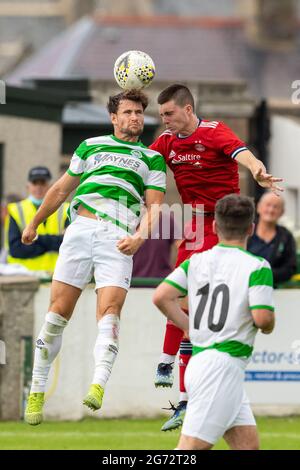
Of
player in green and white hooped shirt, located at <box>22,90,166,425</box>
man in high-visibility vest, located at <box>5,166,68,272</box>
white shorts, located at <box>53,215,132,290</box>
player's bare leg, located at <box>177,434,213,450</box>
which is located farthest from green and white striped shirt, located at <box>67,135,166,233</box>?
man in high-visibility vest, located at <box>5,166,68,272</box>

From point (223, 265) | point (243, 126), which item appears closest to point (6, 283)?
point (223, 265)

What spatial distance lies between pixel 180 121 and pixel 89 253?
123 cm

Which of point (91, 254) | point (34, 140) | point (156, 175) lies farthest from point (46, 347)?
point (34, 140)

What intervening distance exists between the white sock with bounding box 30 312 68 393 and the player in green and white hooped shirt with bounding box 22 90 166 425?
0.04ft

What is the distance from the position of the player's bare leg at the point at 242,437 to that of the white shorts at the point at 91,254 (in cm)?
210

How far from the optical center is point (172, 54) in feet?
210

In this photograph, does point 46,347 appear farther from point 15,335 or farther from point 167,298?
point 15,335

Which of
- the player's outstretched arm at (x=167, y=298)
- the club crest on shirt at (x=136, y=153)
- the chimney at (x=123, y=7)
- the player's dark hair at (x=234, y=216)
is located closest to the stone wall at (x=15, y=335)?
the club crest on shirt at (x=136, y=153)

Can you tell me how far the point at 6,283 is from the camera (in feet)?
52.0

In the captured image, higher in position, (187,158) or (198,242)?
(187,158)

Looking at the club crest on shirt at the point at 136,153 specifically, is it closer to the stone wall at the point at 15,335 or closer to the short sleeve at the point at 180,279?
the short sleeve at the point at 180,279

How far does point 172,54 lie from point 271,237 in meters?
49.0
